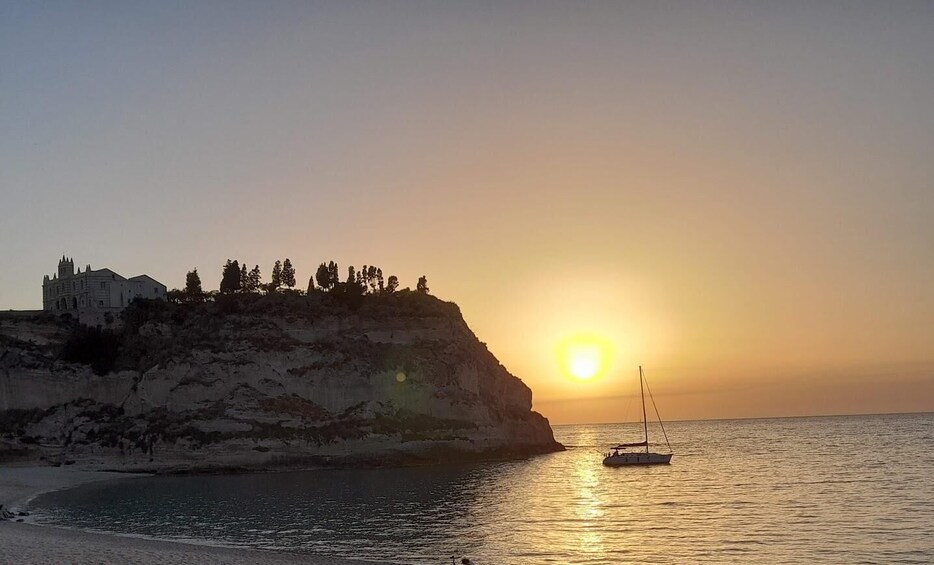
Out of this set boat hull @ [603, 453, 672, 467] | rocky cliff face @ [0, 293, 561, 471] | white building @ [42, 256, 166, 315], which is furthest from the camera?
white building @ [42, 256, 166, 315]

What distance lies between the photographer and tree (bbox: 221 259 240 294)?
3866 inches

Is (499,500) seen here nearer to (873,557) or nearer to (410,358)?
(873,557)

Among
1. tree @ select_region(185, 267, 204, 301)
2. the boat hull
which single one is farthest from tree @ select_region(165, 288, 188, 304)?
the boat hull

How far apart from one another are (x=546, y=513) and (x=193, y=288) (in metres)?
66.4

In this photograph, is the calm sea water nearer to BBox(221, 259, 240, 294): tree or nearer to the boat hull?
the boat hull

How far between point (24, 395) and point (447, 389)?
43135 mm

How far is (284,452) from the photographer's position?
7731cm

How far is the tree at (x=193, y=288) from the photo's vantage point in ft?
318

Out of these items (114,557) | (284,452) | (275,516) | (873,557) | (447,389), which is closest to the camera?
Answer: (114,557)

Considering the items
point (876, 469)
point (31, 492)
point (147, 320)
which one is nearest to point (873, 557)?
point (876, 469)

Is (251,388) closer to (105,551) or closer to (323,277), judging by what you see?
(323,277)

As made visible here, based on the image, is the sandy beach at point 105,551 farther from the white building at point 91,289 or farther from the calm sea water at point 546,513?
the white building at point 91,289

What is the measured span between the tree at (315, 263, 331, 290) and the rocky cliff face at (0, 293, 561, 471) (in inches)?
444

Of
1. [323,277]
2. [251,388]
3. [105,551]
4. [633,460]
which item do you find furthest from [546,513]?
[323,277]
